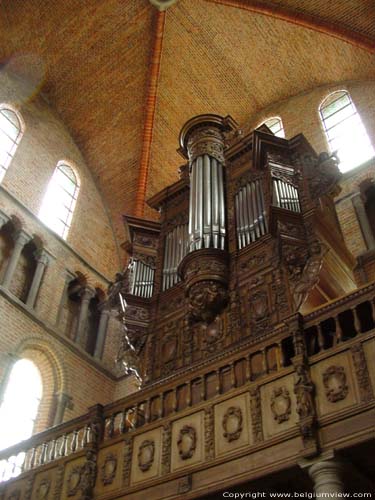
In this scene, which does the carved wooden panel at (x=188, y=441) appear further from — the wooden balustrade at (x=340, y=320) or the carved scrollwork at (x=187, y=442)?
the wooden balustrade at (x=340, y=320)

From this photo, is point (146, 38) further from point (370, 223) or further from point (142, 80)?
point (370, 223)

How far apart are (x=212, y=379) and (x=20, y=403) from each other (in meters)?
6.69

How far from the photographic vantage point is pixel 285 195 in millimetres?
9281

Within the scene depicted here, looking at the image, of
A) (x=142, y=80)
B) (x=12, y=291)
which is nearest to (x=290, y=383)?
(x=12, y=291)

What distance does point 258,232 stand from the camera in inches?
366

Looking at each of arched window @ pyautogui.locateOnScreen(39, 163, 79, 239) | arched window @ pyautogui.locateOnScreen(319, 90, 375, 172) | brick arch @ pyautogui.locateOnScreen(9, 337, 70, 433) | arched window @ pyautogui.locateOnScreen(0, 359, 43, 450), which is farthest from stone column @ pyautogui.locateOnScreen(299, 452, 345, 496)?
arched window @ pyautogui.locateOnScreen(39, 163, 79, 239)

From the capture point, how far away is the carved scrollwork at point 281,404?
5738 mm

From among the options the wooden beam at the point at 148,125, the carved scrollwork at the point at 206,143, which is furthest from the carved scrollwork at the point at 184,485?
the wooden beam at the point at 148,125

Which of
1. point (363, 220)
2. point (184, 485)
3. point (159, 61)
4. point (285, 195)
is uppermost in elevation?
point (159, 61)

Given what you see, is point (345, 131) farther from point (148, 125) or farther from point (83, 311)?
point (83, 311)

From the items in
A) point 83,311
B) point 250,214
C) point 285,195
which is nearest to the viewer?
point 285,195

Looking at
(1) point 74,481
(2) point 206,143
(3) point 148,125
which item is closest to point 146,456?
(1) point 74,481

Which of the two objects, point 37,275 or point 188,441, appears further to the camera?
point 37,275

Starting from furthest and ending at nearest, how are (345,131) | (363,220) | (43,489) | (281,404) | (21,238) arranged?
1. (345,131)
2. (21,238)
3. (363,220)
4. (43,489)
5. (281,404)
